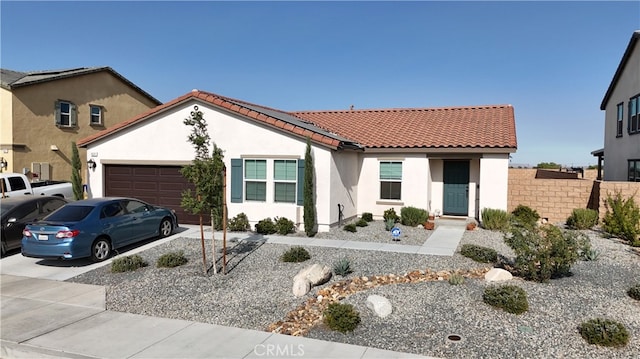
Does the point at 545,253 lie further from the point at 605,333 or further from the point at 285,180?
the point at 285,180

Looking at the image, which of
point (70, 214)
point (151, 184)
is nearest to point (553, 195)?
point (151, 184)

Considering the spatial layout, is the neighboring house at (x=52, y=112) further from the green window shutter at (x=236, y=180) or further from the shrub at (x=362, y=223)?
the shrub at (x=362, y=223)

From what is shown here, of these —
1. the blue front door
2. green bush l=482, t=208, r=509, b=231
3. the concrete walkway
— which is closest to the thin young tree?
the concrete walkway

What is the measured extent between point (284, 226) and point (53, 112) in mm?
16320

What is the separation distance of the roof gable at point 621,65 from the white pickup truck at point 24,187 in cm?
2466

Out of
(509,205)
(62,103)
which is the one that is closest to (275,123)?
(509,205)

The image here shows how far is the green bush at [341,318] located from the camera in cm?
640

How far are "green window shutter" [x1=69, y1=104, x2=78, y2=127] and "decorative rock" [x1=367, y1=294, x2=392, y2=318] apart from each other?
2232 centimetres

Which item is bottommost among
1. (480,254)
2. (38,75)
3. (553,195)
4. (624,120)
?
(480,254)

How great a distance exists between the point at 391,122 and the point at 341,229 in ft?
23.5

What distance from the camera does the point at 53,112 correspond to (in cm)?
2241

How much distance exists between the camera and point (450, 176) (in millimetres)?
16812

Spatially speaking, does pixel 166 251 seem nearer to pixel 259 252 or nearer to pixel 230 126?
pixel 259 252

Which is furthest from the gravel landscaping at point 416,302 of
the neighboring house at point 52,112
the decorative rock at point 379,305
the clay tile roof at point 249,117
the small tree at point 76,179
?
the neighboring house at point 52,112
